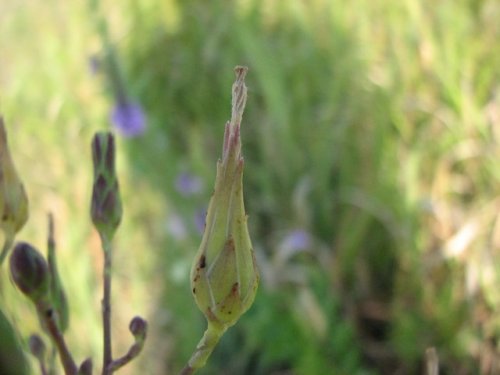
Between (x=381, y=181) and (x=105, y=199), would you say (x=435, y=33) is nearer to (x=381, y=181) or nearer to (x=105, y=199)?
(x=381, y=181)

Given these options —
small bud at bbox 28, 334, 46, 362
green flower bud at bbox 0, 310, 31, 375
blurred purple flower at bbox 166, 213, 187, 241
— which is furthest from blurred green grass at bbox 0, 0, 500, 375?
green flower bud at bbox 0, 310, 31, 375

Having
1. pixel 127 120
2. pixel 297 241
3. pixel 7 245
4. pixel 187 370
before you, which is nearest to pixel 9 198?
pixel 7 245

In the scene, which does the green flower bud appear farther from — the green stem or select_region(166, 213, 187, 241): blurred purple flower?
select_region(166, 213, 187, 241): blurred purple flower

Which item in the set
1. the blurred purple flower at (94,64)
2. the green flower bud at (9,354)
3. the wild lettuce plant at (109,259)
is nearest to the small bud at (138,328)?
the wild lettuce plant at (109,259)

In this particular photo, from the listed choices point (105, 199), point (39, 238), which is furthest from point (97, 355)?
point (105, 199)

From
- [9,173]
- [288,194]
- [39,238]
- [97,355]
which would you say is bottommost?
[9,173]

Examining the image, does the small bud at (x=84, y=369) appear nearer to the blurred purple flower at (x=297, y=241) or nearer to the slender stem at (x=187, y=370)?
the slender stem at (x=187, y=370)

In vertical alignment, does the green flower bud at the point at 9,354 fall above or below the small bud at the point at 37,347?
below
